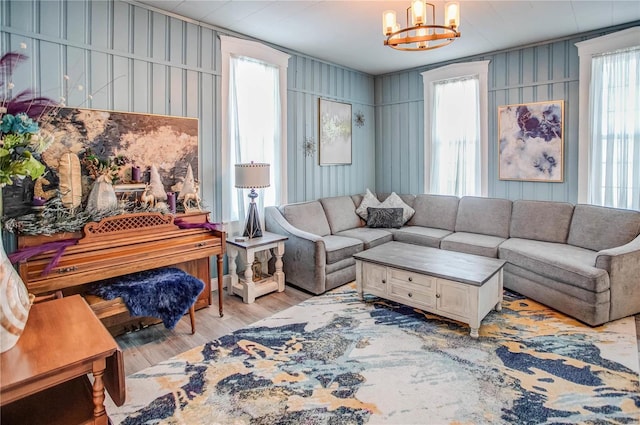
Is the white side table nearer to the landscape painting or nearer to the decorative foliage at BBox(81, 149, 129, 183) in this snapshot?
the landscape painting

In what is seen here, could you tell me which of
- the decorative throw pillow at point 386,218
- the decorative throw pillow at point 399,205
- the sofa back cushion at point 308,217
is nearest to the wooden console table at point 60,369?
the sofa back cushion at point 308,217

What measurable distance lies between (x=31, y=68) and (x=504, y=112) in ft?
16.2

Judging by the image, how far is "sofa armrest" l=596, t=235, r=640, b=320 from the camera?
315 centimetres

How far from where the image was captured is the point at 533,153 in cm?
464

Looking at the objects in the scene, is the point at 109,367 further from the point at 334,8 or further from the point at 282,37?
the point at 282,37

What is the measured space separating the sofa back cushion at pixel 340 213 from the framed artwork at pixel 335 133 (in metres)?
0.56

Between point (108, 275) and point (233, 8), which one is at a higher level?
point (233, 8)

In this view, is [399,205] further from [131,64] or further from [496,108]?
[131,64]

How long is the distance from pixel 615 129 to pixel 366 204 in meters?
2.97

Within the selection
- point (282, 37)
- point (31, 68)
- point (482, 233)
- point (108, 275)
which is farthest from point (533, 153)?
point (31, 68)

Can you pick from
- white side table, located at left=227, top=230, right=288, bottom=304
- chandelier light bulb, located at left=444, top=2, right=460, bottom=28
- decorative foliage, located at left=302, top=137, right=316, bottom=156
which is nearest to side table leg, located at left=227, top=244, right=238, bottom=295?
white side table, located at left=227, top=230, right=288, bottom=304

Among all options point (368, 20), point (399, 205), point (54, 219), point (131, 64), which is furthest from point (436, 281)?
point (131, 64)

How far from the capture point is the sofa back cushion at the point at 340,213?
496cm

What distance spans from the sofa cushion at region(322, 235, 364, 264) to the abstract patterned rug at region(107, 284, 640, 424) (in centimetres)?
85
